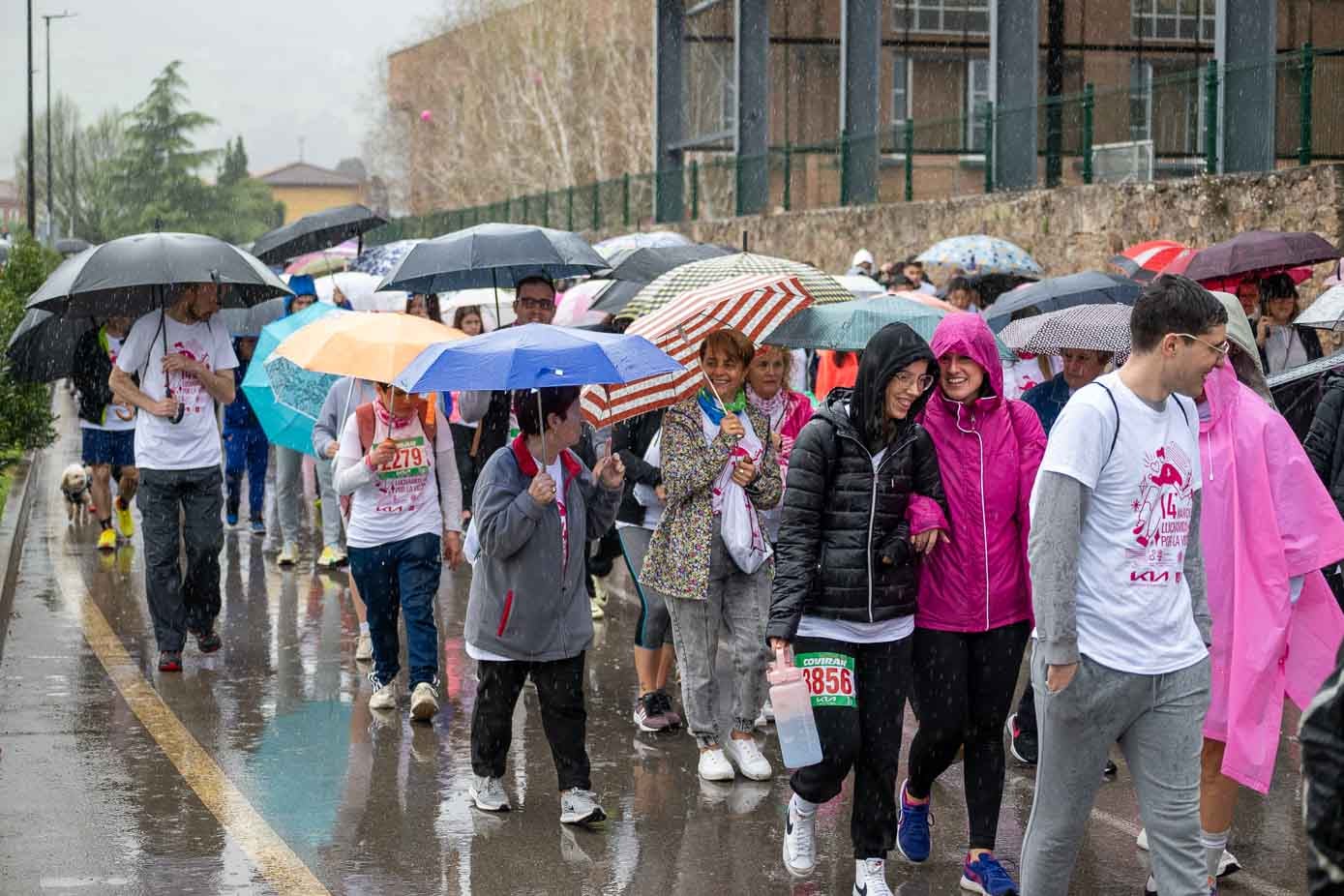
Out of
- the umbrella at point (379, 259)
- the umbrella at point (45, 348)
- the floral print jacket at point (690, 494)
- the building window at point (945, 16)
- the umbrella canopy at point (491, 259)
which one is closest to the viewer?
the floral print jacket at point (690, 494)

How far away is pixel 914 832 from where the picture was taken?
253 inches

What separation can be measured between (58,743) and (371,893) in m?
2.59

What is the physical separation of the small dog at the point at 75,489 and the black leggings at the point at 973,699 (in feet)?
32.3

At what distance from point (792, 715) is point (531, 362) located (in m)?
1.61

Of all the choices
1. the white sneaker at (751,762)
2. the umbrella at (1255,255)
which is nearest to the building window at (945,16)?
the umbrella at (1255,255)

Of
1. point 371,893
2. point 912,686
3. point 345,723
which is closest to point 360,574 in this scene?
point 345,723

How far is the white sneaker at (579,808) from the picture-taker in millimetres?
6785

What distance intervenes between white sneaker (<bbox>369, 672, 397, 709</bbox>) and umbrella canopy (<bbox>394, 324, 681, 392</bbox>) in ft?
7.89

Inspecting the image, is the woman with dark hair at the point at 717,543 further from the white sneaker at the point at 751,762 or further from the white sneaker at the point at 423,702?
the white sneaker at the point at 423,702

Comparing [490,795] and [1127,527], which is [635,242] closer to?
[490,795]

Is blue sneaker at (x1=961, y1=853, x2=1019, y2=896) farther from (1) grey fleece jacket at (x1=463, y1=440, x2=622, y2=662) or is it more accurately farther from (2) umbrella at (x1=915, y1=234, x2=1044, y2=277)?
(2) umbrella at (x1=915, y1=234, x2=1044, y2=277)

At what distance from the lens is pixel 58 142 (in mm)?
95312

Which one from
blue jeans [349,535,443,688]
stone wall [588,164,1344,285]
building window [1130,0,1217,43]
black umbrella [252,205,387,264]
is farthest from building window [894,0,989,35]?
blue jeans [349,535,443,688]

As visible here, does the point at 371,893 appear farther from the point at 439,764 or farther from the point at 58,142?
the point at 58,142
